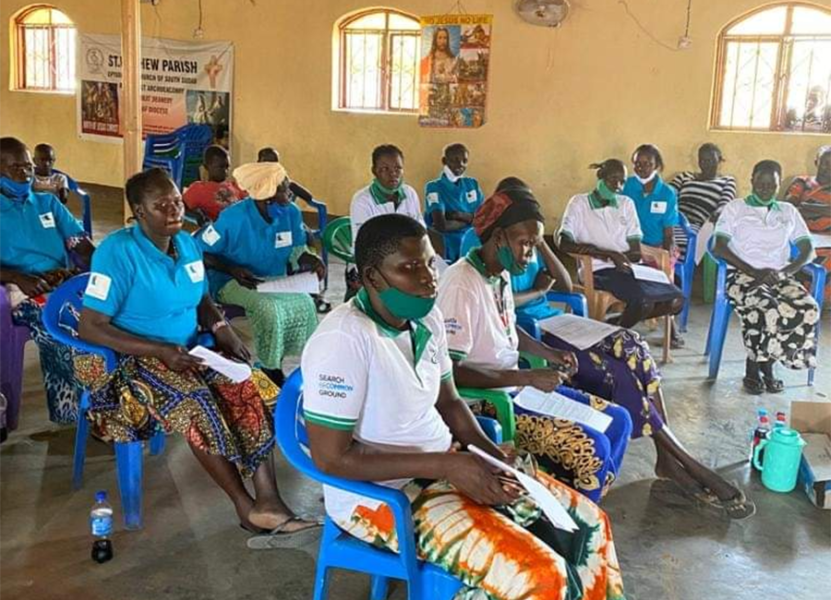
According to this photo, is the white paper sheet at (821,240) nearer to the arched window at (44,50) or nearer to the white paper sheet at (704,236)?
the white paper sheet at (704,236)

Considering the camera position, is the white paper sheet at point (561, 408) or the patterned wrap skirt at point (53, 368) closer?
the white paper sheet at point (561, 408)

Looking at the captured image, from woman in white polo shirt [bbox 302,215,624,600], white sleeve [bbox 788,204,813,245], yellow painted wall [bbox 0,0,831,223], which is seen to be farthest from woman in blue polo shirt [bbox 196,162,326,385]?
yellow painted wall [bbox 0,0,831,223]

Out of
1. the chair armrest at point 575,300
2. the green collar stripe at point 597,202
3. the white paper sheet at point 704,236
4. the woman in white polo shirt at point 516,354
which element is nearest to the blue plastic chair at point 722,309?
the green collar stripe at point 597,202

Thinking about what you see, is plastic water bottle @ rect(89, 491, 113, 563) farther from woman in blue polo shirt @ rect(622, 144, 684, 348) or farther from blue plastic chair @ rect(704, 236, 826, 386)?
woman in blue polo shirt @ rect(622, 144, 684, 348)

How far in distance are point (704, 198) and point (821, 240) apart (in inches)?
41.4

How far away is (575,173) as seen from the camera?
773 centimetres

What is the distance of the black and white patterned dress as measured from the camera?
6.68 meters

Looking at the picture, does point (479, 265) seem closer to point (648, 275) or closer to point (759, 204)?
point (648, 275)

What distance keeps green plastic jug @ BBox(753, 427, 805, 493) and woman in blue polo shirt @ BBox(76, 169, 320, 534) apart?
185cm

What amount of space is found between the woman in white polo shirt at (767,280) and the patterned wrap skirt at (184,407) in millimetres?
2847

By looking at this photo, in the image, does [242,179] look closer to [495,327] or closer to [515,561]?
[495,327]

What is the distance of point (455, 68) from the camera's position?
800 cm

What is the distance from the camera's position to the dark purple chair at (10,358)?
365 centimetres

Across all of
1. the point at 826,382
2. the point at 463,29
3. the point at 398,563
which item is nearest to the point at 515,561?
the point at 398,563
